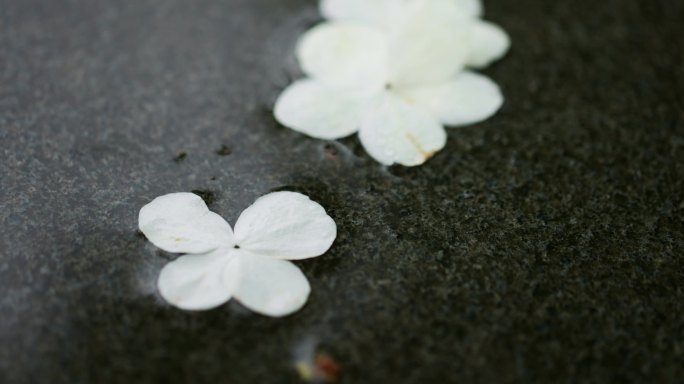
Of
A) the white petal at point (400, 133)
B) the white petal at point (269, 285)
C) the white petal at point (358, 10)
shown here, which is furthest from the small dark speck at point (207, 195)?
the white petal at point (358, 10)

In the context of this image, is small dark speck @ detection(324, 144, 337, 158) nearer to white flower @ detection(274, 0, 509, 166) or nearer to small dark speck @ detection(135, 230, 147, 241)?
white flower @ detection(274, 0, 509, 166)

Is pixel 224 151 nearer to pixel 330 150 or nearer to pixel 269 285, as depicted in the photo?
pixel 330 150

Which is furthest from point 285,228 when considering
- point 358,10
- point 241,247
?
point 358,10

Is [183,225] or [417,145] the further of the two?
[417,145]

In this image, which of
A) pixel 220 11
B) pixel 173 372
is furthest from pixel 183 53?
pixel 173 372

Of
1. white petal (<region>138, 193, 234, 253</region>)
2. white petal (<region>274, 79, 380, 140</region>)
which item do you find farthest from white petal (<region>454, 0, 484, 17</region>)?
white petal (<region>138, 193, 234, 253</region>)

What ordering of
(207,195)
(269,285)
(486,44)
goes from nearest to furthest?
(269,285) → (207,195) → (486,44)

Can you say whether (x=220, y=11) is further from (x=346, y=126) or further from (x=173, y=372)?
(x=173, y=372)
